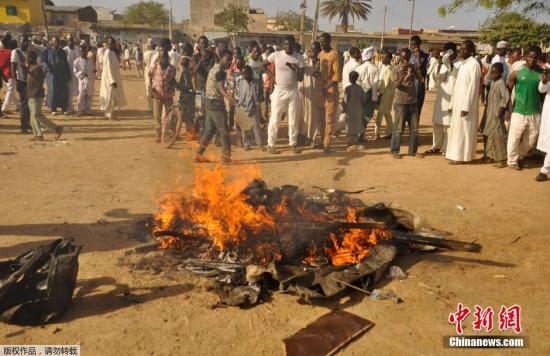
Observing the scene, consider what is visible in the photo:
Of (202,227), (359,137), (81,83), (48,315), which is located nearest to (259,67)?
(359,137)

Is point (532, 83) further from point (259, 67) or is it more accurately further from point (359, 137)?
point (259, 67)

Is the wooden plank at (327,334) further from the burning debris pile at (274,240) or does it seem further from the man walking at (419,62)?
the man walking at (419,62)

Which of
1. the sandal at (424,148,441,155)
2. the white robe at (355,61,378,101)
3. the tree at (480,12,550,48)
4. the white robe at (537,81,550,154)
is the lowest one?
the sandal at (424,148,441,155)

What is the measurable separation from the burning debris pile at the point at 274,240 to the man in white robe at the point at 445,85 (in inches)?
181

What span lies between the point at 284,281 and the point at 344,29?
49031mm

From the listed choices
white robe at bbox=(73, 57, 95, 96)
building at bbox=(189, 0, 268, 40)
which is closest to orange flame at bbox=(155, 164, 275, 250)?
white robe at bbox=(73, 57, 95, 96)

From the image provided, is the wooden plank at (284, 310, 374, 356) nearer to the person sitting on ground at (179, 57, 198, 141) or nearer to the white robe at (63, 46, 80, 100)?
the person sitting on ground at (179, 57, 198, 141)

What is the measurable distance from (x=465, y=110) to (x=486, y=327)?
5764 mm

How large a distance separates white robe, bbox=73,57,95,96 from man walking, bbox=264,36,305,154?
6.32m

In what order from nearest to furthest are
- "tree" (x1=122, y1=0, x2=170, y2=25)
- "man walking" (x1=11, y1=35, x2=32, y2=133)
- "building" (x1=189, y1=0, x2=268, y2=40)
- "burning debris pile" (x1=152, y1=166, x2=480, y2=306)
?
"burning debris pile" (x1=152, y1=166, x2=480, y2=306) < "man walking" (x1=11, y1=35, x2=32, y2=133) < "building" (x1=189, y1=0, x2=268, y2=40) < "tree" (x1=122, y1=0, x2=170, y2=25)

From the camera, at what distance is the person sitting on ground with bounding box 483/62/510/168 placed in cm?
848

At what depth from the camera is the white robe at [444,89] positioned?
29.7 ft

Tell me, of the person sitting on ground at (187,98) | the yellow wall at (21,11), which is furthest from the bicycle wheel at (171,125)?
the yellow wall at (21,11)

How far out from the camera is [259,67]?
1073cm
